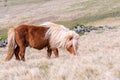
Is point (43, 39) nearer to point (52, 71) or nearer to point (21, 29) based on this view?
point (21, 29)

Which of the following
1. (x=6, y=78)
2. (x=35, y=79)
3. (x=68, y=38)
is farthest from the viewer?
(x=68, y=38)

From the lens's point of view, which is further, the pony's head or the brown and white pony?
the brown and white pony

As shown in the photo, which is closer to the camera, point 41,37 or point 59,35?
point 59,35

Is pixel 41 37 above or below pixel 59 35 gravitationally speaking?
below

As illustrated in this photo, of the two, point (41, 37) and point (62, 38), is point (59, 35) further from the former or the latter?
point (41, 37)

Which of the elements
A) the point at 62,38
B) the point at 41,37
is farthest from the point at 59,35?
the point at 41,37

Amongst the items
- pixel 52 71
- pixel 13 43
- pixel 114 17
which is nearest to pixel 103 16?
pixel 114 17

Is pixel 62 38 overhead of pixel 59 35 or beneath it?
beneath

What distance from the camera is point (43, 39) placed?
12359mm

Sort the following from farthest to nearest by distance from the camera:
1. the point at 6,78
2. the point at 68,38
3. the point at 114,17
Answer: the point at 114,17, the point at 68,38, the point at 6,78

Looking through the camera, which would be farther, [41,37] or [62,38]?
[41,37]

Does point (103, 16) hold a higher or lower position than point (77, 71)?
lower

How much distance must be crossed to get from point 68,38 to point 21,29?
76.2 inches

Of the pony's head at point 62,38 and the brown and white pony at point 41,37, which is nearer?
the pony's head at point 62,38
